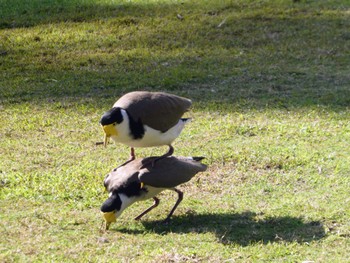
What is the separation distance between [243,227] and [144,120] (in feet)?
3.44

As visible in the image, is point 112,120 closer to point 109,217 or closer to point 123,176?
point 123,176

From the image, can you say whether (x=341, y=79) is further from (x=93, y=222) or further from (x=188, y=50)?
(x=93, y=222)

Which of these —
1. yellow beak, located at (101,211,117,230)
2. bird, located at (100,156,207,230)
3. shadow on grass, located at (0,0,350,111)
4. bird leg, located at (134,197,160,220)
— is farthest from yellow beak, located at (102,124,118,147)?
shadow on grass, located at (0,0,350,111)

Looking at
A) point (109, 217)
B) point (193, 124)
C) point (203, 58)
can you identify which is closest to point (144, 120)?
point (109, 217)

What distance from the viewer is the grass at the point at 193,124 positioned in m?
5.30

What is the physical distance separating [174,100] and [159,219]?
2.99 feet

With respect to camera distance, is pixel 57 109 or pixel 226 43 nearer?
pixel 57 109

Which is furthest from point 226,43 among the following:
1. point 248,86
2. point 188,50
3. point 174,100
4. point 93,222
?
point 93,222

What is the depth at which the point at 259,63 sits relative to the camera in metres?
9.71

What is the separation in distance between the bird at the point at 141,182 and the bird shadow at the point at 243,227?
13 centimetres

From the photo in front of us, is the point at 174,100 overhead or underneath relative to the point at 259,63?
overhead

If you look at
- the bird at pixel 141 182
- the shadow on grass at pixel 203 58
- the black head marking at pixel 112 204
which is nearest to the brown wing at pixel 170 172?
the bird at pixel 141 182

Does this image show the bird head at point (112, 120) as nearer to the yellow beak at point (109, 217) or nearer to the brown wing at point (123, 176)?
the brown wing at point (123, 176)

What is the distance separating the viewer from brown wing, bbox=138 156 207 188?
17.9 feet
